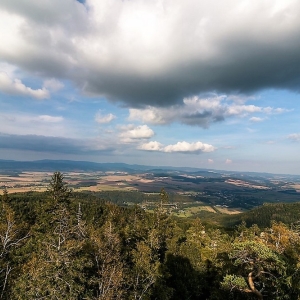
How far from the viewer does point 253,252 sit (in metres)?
18.5

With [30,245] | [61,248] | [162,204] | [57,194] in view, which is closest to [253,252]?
[61,248]

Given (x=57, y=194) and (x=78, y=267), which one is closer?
Result: (x=78, y=267)

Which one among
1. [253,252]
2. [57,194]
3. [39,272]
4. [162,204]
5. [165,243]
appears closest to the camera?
[39,272]

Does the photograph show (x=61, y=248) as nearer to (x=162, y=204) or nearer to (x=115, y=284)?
(x=115, y=284)

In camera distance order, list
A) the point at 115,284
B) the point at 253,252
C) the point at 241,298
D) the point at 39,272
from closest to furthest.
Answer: the point at 39,272
the point at 253,252
the point at 115,284
the point at 241,298

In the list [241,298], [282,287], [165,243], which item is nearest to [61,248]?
[282,287]

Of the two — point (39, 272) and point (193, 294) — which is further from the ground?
point (39, 272)

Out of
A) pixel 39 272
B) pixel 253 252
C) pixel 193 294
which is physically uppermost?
pixel 253 252

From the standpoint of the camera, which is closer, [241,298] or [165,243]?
[241,298]

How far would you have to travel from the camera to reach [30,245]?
3456 cm

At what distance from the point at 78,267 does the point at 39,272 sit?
2708 millimetres

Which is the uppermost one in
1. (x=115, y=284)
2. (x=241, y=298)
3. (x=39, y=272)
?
(x=39, y=272)

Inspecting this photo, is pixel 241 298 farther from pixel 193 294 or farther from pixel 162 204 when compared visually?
pixel 162 204

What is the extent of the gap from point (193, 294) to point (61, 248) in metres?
25.8
